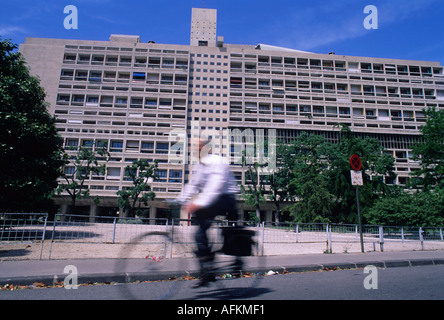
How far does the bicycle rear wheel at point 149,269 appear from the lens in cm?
365

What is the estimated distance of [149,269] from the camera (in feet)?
16.5

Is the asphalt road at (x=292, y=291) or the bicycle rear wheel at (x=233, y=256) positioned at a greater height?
the bicycle rear wheel at (x=233, y=256)

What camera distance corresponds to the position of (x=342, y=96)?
57594 millimetres

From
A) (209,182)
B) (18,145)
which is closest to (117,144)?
(18,145)

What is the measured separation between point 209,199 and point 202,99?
5994 centimetres

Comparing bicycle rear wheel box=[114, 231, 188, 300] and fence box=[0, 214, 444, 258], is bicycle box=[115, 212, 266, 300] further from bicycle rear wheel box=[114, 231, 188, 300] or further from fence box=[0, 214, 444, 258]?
fence box=[0, 214, 444, 258]

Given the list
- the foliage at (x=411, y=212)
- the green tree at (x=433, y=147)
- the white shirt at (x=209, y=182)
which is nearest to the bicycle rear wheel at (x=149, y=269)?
the white shirt at (x=209, y=182)

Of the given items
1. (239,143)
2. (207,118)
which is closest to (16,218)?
(239,143)

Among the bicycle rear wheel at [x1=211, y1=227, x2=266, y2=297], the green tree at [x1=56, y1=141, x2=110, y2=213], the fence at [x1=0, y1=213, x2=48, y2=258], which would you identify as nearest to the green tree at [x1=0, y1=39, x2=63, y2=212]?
the fence at [x1=0, y1=213, x2=48, y2=258]

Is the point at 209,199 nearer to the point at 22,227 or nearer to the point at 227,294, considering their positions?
the point at 227,294

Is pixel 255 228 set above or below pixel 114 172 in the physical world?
below

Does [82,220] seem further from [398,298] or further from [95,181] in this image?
[95,181]

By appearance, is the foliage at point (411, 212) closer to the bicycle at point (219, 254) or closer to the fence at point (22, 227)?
the bicycle at point (219, 254)

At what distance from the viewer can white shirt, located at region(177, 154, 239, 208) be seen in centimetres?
350
